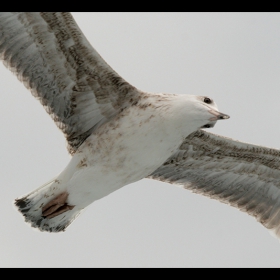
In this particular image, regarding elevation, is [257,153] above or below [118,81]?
→ below

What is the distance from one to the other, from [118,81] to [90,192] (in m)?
1.64

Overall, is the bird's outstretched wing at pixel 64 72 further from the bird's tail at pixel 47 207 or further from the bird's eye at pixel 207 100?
the bird's eye at pixel 207 100

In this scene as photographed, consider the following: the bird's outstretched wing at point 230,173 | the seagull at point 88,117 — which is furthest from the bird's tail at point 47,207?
the bird's outstretched wing at point 230,173

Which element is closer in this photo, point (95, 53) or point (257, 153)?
point (95, 53)

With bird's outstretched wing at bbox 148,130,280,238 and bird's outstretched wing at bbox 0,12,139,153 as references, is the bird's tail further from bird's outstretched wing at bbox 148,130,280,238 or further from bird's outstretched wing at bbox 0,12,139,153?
bird's outstretched wing at bbox 148,130,280,238

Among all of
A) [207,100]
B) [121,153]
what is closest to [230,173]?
[207,100]

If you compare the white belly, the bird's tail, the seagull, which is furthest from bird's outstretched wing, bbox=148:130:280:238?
the bird's tail

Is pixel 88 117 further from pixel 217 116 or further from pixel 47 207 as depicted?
pixel 217 116

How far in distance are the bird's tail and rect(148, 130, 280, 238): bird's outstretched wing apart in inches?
67.2

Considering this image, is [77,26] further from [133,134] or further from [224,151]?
[224,151]

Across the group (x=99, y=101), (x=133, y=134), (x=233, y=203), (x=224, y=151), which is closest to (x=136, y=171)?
(x=133, y=134)

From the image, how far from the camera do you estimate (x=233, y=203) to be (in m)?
12.2

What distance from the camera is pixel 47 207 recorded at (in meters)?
10.5

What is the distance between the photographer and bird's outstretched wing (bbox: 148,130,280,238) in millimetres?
11156
